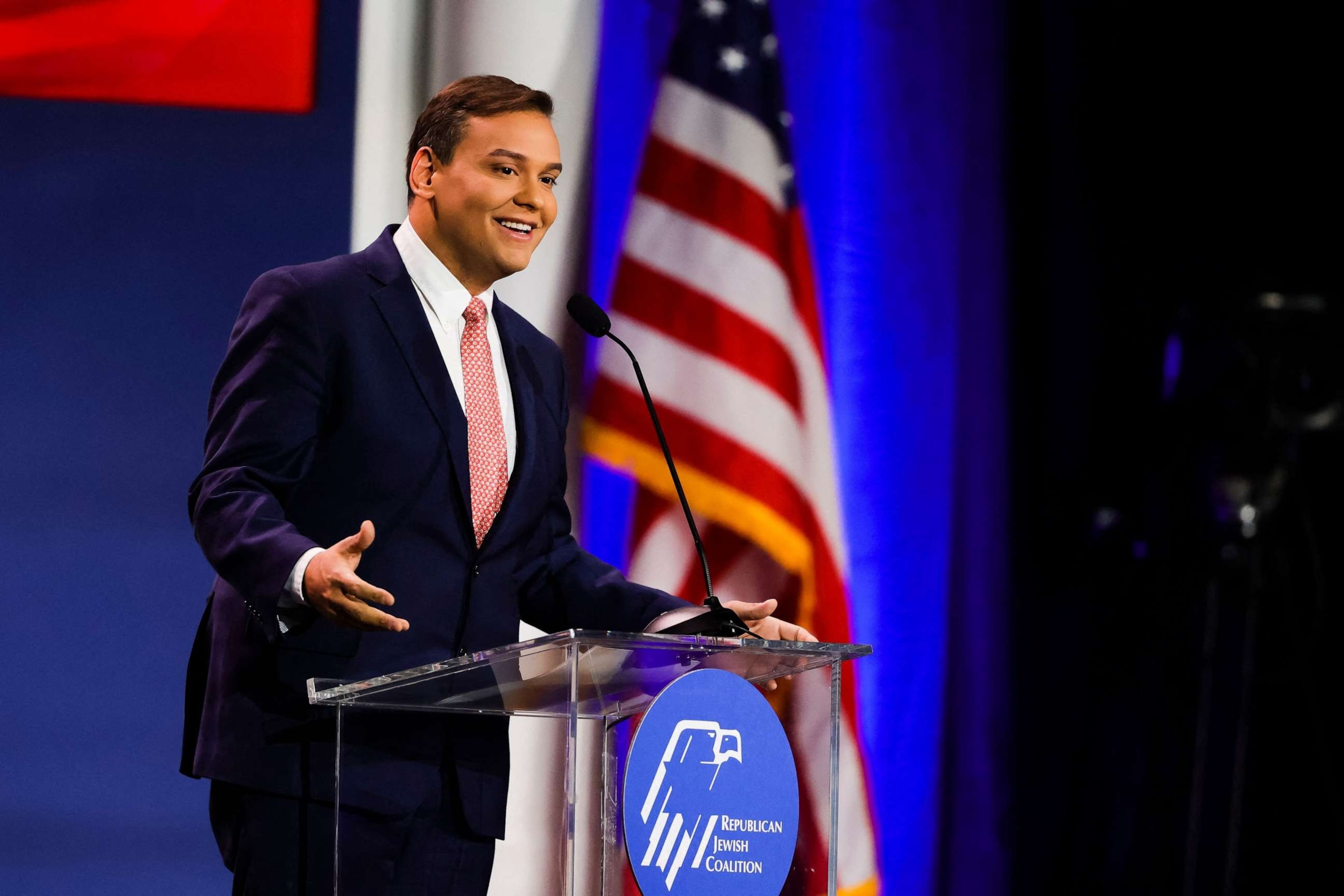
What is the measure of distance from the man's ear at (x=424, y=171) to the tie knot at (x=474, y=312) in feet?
0.60

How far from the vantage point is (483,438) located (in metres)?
1.98

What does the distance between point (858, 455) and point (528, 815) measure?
197 centimetres

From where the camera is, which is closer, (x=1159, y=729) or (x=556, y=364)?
(x=556, y=364)

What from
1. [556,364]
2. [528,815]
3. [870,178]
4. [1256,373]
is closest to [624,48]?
[870,178]

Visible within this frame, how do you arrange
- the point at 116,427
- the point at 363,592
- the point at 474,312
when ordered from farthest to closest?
the point at 116,427 < the point at 474,312 < the point at 363,592

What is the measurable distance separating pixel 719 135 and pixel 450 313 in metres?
1.40

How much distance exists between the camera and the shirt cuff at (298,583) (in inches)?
63.4

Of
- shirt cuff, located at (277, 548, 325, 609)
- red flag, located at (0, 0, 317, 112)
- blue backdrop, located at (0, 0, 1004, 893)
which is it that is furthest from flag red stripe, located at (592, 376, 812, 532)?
shirt cuff, located at (277, 548, 325, 609)

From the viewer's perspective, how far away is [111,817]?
2.92 metres

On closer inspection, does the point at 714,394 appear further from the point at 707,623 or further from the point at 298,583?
the point at 298,583

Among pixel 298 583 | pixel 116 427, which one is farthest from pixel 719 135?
pixel 298 583

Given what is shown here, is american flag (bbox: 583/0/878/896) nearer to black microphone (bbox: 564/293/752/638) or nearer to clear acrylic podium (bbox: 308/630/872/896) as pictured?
black microphone (bbox: 564/293/752/638)

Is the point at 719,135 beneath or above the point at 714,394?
above

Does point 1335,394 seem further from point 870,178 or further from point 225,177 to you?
point 225,177
